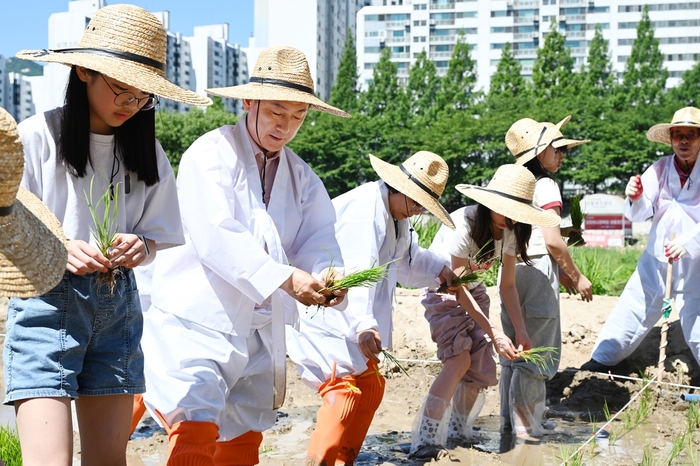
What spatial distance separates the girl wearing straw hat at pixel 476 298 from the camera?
4.93m

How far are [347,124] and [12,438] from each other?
4121 centimetres

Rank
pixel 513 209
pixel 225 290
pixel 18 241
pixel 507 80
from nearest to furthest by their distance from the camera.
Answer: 1. pixel 18 241
2. pixel 225 290
3. pixel 513 209
4. pixel 507 80

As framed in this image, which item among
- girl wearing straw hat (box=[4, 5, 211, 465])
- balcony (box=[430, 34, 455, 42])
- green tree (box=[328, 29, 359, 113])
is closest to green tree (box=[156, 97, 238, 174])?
green tree (box=[328, 29, 359, 113])

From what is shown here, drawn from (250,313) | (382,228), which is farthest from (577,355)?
(250,313)

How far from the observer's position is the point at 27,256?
6.29 feet

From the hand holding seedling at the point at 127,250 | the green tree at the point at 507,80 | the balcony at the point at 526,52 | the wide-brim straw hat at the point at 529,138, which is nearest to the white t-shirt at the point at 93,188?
the hand holding seedling at the point at 127,250

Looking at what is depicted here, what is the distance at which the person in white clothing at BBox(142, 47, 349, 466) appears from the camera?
3.37 m

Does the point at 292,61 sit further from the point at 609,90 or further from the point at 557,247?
the point at 609,90

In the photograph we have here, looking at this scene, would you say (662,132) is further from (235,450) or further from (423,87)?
(423,87)

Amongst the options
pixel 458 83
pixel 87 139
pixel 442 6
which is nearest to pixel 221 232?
pixel 87 139

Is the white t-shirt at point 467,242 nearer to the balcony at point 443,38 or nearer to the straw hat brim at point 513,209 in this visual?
the straw hat brim at point 513,209

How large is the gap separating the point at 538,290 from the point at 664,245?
141cm

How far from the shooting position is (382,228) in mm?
4430

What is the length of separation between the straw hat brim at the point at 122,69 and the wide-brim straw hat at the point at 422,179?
1.66 metres
